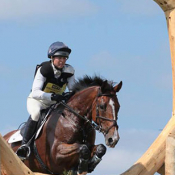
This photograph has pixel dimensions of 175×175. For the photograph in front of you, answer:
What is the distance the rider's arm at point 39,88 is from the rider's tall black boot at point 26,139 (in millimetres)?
423

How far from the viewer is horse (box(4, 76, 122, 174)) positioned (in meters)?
9.00

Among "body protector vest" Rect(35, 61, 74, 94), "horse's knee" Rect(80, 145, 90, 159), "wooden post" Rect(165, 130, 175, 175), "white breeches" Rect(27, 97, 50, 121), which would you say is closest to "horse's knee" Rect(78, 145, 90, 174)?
"horse's knee" Rect(80, 145, 90, 159)

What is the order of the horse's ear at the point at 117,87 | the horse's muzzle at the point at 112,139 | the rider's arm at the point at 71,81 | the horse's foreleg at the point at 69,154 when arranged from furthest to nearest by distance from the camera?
the rider's arm at the point at 71,81 → the horse's ear at the point at 117,87 → the horse's foreleg at the point at 69,154 → the horse's muzzle at the point at 112,139

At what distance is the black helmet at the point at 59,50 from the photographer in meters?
9.62

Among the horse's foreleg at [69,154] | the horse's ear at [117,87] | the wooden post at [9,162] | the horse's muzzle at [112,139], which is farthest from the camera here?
the horse's ear at [117,87]

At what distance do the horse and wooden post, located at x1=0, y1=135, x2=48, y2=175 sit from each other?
2.19 metres

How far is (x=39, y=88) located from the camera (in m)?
9.59

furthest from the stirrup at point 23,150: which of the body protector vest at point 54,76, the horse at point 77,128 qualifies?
the body protector vest at point 54,76

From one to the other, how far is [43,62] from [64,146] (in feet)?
4.48

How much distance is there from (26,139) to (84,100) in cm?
107

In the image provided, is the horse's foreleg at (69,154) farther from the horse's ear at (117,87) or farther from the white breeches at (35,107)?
the horse's ear at (117,87)

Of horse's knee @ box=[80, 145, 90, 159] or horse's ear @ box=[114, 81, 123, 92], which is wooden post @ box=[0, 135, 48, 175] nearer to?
horse's knee @ box=[80, 145, 90, 159]

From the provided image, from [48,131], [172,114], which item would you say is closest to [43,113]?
[48,131]

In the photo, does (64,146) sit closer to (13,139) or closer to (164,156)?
(13,139)
